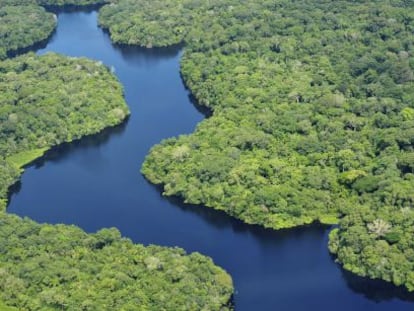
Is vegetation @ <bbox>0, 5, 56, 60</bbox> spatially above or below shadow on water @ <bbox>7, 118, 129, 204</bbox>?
above

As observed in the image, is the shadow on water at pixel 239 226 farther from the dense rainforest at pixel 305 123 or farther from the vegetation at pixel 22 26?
the vegetation at pixel 22 26

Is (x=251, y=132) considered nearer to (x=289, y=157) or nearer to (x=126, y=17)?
(x=289, y=157)

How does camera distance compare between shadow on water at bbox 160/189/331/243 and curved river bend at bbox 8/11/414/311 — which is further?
shadow on water at bbox 160/189/331/243

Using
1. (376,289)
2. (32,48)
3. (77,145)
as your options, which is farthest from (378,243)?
(32,48)

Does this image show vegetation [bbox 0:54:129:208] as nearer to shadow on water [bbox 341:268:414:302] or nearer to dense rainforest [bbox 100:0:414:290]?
dense rainforest [bbox 100:0:414:290]

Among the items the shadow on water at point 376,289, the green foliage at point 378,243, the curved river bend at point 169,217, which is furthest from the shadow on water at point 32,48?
the shadow on water at point 376,289

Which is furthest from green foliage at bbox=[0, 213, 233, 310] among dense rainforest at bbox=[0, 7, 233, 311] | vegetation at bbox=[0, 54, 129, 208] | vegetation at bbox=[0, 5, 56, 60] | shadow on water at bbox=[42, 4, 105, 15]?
shadow on water at bbox=[42, 4, 105, 15]
